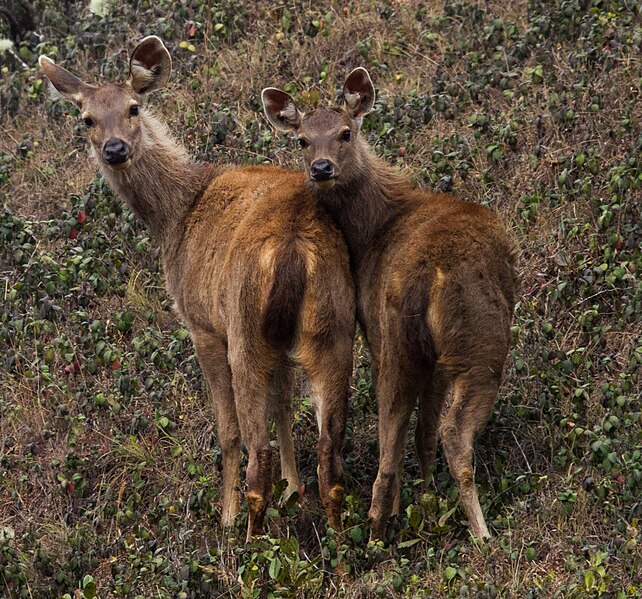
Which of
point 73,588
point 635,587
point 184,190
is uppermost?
point 184,190

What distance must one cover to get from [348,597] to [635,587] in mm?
1567

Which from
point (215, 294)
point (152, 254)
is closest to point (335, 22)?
point (152, 254)

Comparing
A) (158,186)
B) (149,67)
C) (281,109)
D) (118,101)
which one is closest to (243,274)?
(158,186)

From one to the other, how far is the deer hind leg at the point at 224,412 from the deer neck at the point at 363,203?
107cm

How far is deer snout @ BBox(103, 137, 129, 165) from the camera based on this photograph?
899 cm

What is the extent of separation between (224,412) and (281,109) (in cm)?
220

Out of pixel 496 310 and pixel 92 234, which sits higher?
pixel 496 310

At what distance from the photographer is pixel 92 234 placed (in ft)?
36.3

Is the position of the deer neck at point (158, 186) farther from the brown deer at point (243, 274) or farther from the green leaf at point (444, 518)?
the green leaf at point (444, 518)

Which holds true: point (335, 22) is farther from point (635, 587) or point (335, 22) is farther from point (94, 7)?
point (635, 587)

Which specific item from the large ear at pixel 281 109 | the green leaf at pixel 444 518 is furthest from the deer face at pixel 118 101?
the green leaf at pixel 444 518

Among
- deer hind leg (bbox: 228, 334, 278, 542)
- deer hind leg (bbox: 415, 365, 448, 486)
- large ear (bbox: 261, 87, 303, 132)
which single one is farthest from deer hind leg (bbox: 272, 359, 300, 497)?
large ear (bbox: 261, 87, 303, 132)

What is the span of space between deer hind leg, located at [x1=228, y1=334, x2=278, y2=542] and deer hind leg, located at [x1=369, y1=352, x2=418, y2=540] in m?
0.65

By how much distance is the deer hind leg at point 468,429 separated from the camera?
762 centimetres
